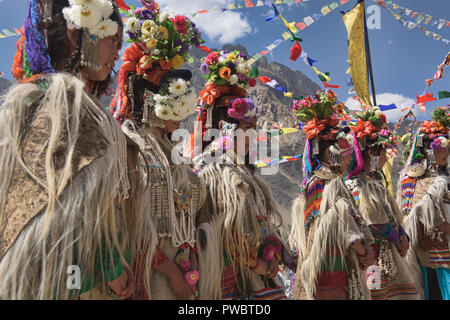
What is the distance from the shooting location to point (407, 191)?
539 cm

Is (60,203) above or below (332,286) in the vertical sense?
above

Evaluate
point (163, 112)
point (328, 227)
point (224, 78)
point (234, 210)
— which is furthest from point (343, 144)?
point (163, 112)

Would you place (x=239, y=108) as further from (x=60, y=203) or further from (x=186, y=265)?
(x=60, y=203)

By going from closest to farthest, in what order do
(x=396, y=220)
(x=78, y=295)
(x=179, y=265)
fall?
(x=78, y=295), (x=179, y=265), (x=396, y=220)

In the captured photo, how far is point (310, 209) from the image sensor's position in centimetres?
369

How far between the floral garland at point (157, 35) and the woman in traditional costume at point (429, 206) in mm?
4086

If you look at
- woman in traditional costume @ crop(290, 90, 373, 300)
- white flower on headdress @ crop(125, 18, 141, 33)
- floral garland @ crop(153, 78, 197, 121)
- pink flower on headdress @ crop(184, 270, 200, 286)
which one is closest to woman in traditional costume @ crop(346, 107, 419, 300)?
woman in traditional costume @ crop(290, 90, 373, 300)

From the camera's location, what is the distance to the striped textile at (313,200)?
364 cm

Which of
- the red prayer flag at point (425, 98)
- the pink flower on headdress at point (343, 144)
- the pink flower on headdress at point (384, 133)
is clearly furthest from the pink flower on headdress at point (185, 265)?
the red prayer flag at point (425, 98)

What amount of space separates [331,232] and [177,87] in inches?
82.6

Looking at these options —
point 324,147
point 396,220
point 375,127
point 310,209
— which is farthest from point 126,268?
point 375,127

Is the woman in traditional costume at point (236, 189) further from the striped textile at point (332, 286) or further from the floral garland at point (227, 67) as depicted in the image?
the striped textile at point (332, 286)
